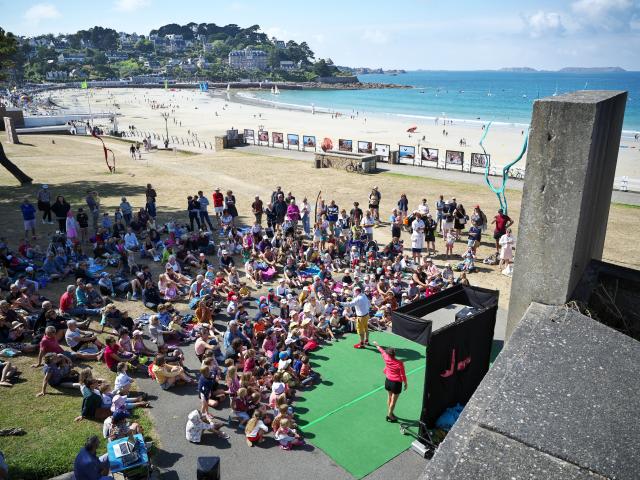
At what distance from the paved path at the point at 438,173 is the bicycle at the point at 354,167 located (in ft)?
6.37

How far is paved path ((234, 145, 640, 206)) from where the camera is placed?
2664cm

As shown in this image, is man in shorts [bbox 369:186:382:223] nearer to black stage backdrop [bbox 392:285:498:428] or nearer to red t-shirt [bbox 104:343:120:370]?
black stage backdrop [bbox 392:285:498:428]

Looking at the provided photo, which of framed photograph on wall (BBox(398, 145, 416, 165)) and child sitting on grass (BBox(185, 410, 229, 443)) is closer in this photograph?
child sitting on grass (BBox(185, 410, 229, 443))

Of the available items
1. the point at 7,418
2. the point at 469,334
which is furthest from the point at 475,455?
the point at 7,418

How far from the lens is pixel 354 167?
32250mm

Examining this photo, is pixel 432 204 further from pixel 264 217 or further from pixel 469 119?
pixel 469 119

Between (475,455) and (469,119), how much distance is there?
85.5 metres

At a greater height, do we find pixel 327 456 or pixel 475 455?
pixel 475 455

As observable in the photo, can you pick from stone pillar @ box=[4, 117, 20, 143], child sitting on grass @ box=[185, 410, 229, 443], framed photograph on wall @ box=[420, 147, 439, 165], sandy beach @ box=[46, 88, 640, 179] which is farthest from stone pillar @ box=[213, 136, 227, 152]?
child sitting on grass @ box=[185, 410, 229, 443]

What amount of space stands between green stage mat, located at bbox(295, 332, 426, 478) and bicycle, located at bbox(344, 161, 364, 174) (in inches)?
812

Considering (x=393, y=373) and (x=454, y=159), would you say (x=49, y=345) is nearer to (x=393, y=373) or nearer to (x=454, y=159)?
(x=393, y=373)

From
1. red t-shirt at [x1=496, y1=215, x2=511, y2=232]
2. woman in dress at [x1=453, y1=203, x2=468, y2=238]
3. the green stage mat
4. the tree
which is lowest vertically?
the green stage mat

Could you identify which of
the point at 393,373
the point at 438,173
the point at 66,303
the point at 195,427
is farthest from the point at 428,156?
the point at 195,427

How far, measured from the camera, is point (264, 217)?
22.9 meters
